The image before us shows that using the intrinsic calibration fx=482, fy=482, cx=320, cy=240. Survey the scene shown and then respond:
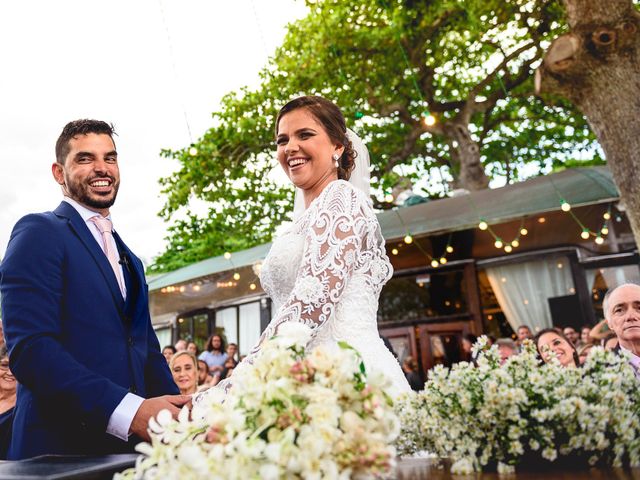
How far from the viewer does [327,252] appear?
1751 millimetres

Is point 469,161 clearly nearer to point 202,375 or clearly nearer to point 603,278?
point 603,278

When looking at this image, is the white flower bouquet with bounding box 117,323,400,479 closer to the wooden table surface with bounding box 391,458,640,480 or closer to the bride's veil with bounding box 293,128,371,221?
the wooden table surface with bounding box 391,458,640,480

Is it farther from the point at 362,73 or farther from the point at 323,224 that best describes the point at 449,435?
the point at 362,73

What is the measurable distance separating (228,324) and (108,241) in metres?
11.6

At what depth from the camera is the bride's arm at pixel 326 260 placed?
5.51 ft

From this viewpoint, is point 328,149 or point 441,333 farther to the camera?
point 441,333

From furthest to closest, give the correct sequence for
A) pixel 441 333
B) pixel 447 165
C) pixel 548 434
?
pixel 447 165
pixel 441 333
pixel 548 434

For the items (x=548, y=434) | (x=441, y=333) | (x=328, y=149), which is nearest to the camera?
(x=548, y=434)

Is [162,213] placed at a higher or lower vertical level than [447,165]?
lower

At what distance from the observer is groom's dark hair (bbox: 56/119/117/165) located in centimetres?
197

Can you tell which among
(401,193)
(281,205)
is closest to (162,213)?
(281,205)

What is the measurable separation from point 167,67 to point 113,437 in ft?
24.2

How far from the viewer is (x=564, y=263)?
10.1 metres

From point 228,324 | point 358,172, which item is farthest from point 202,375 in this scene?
point 228,324
